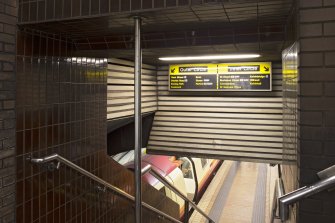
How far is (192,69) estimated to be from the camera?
6168mm

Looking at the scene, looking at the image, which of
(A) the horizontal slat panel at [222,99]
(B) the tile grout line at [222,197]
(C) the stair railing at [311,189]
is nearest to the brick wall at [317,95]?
(C) the stair railing at [311,189]

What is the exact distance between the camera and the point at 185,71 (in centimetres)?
625

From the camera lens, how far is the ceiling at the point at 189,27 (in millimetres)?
2324

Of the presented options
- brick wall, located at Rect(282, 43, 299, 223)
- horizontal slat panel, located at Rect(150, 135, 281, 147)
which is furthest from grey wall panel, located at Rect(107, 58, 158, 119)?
brick wall, located at Rect(282, 43, 299, 223)

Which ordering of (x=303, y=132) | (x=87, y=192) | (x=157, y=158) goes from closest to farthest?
(x=303, y=132), (x=87, y=192), (x=157, y=158)

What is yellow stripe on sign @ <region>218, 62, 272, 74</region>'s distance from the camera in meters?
5.71

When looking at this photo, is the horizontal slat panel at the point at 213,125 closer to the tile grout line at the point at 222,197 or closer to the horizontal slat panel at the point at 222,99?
the horizontal slat panel at the point at 222,99

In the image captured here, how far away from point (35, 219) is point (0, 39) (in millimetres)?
1848

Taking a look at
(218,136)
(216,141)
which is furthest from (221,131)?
(216,141)

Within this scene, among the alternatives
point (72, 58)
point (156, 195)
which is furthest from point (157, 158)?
point (72, 58)

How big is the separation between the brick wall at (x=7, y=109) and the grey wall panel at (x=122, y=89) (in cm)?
199

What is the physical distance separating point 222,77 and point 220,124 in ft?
3.28

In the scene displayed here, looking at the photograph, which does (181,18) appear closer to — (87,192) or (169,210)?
(87,192)

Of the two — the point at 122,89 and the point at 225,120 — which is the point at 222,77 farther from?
the point at 122,89
